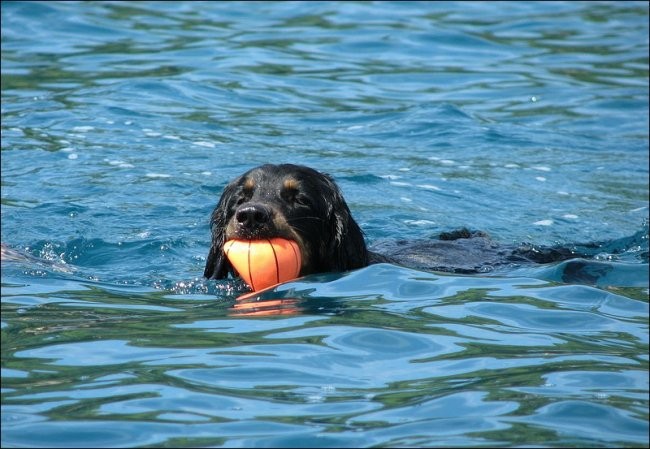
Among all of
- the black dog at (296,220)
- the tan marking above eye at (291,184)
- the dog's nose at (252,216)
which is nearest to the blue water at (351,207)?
the black dog at (296,220)

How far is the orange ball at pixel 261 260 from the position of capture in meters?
6.97

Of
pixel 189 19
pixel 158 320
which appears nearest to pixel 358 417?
pixel 158 320

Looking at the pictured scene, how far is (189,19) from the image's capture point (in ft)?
58.7

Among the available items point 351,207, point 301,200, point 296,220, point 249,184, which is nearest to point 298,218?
point 296,220

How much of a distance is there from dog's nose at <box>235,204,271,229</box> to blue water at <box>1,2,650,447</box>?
44 centimetres

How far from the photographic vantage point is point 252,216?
A: 6914 mm

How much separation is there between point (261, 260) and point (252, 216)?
270 millimetres

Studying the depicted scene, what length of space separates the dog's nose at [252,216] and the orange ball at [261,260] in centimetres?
11

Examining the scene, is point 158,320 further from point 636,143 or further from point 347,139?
point 636,143

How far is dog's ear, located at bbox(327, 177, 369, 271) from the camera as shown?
754 cm

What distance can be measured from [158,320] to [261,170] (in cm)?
145

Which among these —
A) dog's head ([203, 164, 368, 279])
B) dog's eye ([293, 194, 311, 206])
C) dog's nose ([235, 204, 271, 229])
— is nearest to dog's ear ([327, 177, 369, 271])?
dog's head ([203, 164, 368, 279])

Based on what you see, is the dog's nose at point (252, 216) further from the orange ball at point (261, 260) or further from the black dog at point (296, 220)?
the orange ball at point (261, 260)

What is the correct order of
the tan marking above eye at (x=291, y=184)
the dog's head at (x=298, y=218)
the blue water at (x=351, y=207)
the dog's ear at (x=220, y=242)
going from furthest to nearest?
the dog's ear at (x=220, y=242) → the tan marking above eye at (x=291, y=184) → the dog's head at (x=298, y=218) → the blue water at (x=351, y=207)
